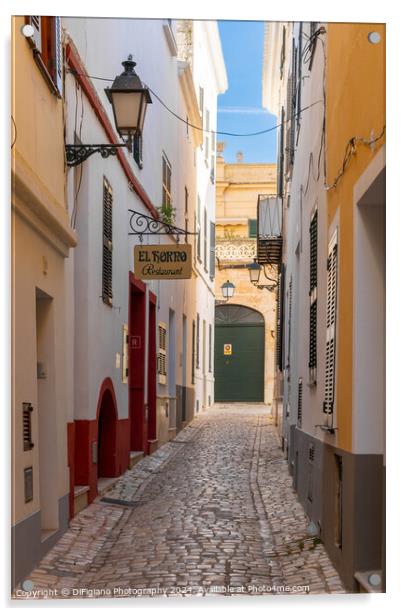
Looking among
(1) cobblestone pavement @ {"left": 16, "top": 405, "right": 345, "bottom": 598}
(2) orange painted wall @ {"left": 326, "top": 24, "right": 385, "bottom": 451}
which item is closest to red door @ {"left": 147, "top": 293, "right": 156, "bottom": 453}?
(1) cobblestone pavement @ {"left": 16, "top": 405, "right": 345, "bottom": 598}

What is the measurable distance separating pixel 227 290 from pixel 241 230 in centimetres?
63

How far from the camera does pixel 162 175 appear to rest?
930 cm

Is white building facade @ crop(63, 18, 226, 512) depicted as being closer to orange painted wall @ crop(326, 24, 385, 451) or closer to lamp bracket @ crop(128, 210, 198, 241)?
lamp bracket @ crop(128, 210, 198, 241)

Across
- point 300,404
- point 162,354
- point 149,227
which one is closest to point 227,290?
point 149,227

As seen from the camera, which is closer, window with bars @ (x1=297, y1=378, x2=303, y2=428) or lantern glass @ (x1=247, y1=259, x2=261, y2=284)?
lantern glass @ (x1=247, y1=259, x2=261, y2=284)

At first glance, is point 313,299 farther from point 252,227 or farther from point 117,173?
point 117,173

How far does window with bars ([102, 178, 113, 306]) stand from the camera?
23.3 ft

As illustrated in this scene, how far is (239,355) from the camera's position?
23.8 ft

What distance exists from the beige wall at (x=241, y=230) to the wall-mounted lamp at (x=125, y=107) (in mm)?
542

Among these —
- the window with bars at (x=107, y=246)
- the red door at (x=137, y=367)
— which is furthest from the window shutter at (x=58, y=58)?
the red door at (x=137, y=367)

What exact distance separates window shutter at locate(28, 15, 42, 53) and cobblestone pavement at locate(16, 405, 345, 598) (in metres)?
2.61

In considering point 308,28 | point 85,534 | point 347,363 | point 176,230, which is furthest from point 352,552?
point 176,230

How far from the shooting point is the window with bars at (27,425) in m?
5.17
